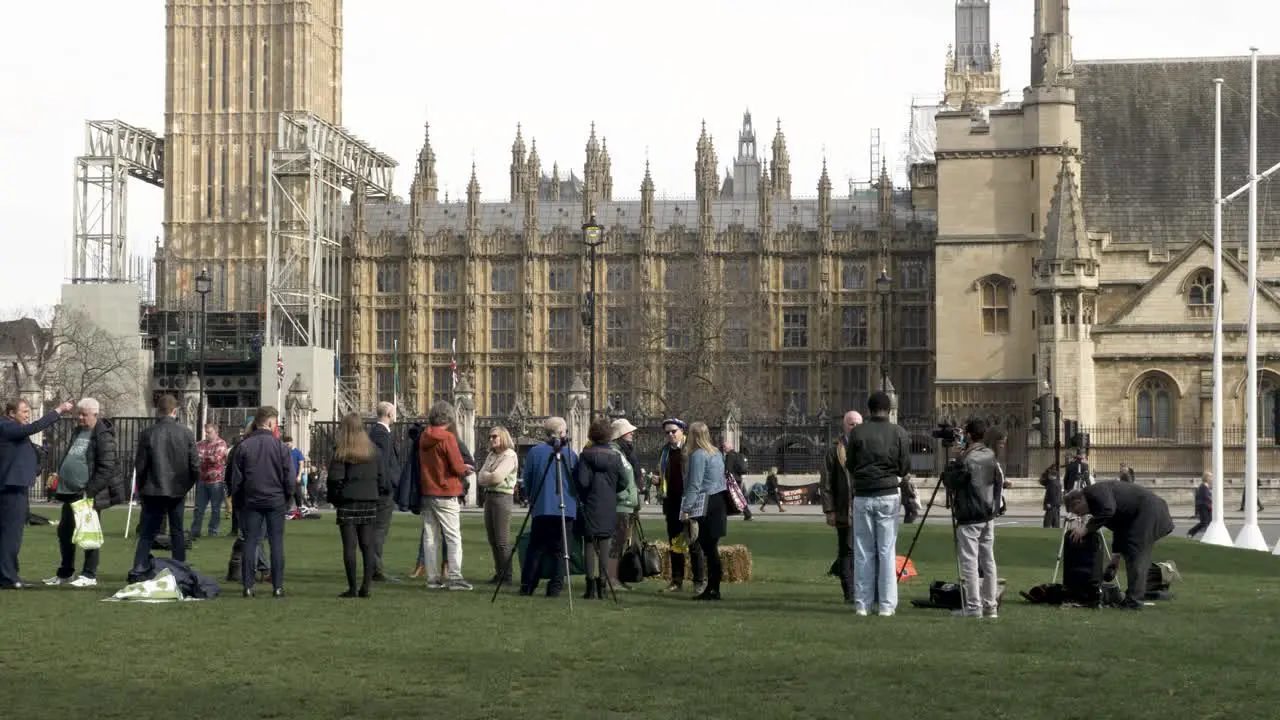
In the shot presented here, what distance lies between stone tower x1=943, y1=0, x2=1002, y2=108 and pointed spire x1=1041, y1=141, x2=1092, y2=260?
56434 mm

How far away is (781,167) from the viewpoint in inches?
3349

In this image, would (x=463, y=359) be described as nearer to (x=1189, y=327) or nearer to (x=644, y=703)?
(x=1189, y=327)

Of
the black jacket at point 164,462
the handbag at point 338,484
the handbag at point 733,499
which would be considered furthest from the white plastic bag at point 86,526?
the handbag at point 733,499

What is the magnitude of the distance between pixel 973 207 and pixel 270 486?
45.0 metres

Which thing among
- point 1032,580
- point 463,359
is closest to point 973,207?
point 463,359

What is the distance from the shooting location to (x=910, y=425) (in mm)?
67438

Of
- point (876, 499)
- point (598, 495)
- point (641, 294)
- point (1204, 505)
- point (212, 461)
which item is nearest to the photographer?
point (876, 499)

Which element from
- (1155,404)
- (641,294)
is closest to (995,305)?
(1155,404)

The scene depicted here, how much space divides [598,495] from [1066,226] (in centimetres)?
3877

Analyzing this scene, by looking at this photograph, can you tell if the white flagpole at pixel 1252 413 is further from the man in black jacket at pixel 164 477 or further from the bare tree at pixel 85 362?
the bare tree at pixel 85 362

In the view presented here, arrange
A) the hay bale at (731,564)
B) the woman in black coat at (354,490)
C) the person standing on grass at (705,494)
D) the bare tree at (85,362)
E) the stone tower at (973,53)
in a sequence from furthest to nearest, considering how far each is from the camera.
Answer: the stone tower at (973,53)
the bare tree at (85,362)
the hay bale at (731,564)
the person standing on grass at (705,494)
the woman in black coat at (354,490)

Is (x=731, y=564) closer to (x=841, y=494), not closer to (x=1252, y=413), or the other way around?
(x=841, y=494)

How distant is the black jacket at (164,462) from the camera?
16016 mm

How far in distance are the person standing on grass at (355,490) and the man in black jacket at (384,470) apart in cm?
58
